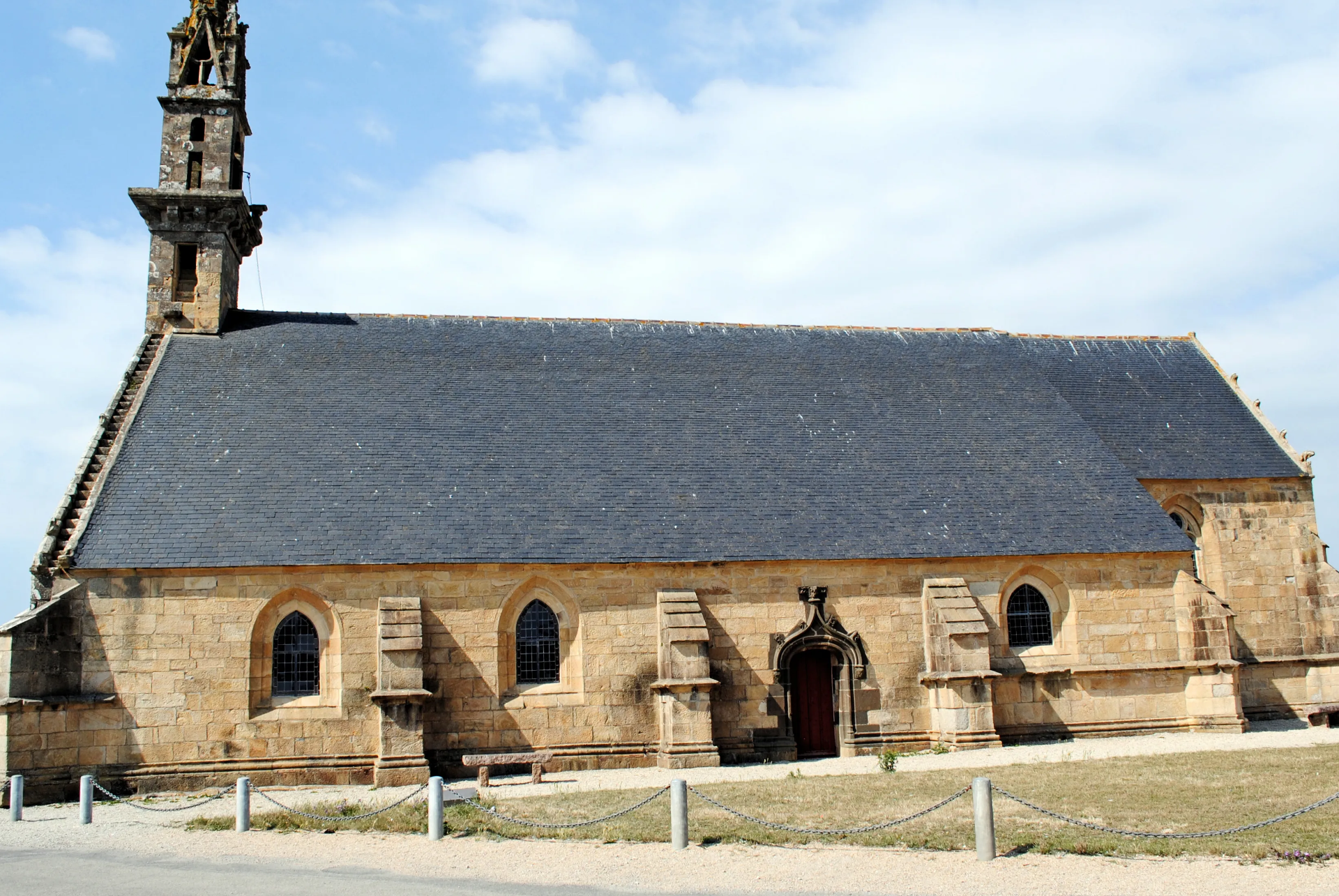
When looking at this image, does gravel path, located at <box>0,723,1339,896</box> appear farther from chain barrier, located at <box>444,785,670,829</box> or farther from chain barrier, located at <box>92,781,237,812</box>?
chain barrier, located at <box>444,785,670,829</box>

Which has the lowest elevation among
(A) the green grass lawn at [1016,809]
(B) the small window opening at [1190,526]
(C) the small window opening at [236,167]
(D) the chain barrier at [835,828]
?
(A) the green grass lawn at [1016,809]

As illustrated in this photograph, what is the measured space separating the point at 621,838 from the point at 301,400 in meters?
13.3

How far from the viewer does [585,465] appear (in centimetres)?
2142

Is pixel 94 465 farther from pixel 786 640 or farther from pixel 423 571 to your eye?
pixel 786 640

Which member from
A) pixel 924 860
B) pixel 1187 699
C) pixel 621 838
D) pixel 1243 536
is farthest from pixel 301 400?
pixel 1243 536

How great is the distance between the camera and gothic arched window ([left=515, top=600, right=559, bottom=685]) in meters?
19.2

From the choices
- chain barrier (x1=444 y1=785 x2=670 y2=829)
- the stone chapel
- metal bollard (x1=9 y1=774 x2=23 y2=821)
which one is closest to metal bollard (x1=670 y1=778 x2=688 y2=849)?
chain barrier (x1=444 y1=785 x2=670 y2=829)

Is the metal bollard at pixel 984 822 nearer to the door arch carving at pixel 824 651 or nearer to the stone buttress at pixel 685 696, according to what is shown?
the stone buttress at pixel 685 696

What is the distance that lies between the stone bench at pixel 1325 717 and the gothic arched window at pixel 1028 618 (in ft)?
19.5

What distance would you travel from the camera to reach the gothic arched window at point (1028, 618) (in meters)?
21.0

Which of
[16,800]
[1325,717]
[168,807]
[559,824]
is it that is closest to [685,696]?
[559,824]

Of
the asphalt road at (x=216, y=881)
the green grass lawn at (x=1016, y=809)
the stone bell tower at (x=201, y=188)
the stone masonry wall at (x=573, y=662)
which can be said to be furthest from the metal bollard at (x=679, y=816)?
the stone bell tower at (x=201, y=188)

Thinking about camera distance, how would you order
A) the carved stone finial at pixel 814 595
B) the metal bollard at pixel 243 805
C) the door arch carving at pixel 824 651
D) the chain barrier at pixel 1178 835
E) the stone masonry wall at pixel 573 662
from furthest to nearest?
the carved stone finial at pixel 814 595
the door arch carving at pixel 824 651
the stone masonry wall at pixel 573 662
the metal bollard at pixel 243 805
the chain barrier at pixel 1178 835

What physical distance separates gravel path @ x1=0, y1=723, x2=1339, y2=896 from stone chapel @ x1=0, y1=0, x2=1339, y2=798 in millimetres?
3551
